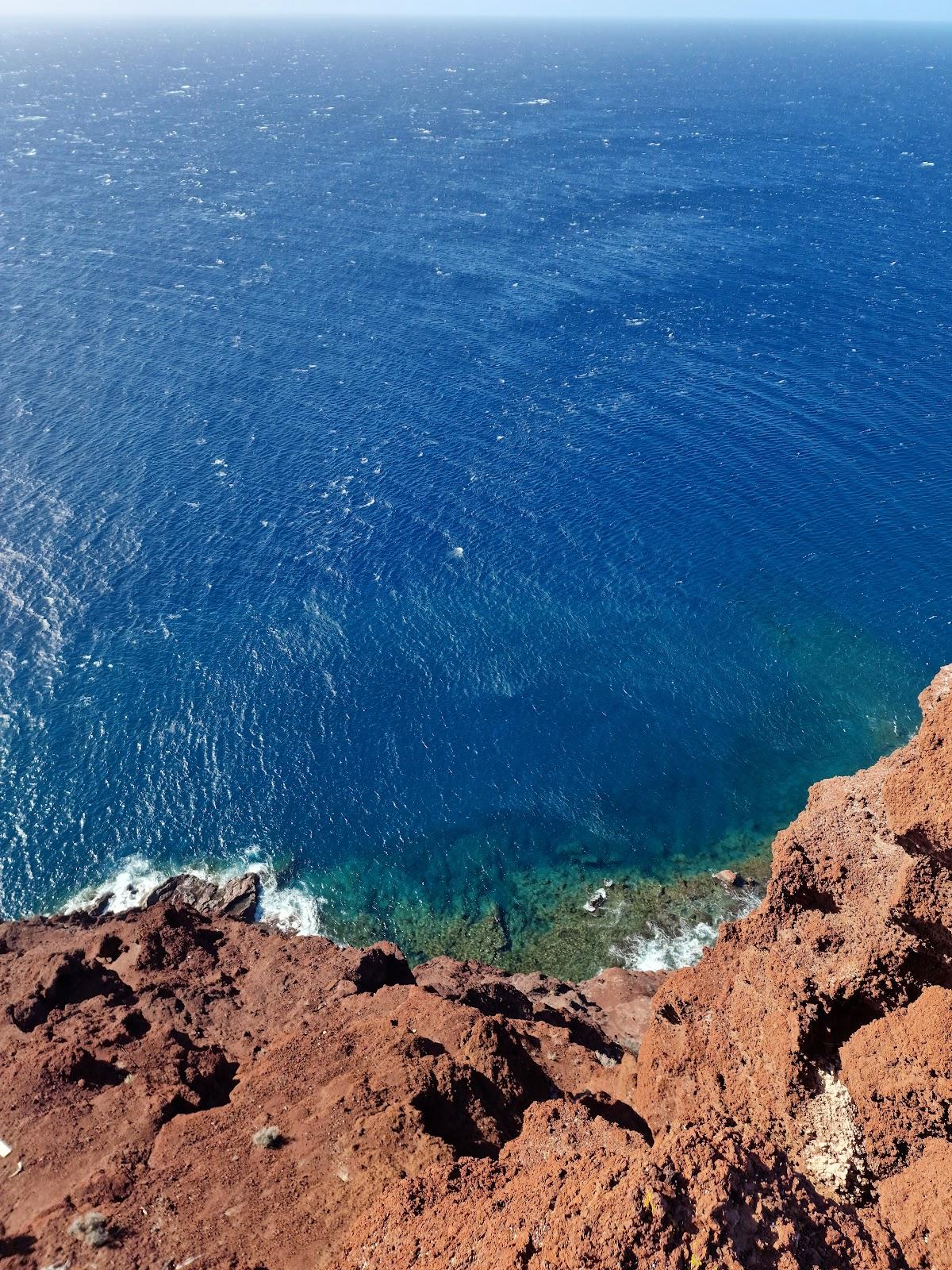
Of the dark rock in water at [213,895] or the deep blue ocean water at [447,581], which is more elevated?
the deep blue ocean water at [447,581]

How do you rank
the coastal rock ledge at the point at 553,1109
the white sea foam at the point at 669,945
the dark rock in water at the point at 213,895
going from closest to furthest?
1. the coastal rock ledge at the point at 553,1109
2. the white sea foam at the point at 669,945
3. the dark rock in water at the point at 213,895

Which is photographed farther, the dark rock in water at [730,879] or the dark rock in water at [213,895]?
the dark rock in water at [730,879]

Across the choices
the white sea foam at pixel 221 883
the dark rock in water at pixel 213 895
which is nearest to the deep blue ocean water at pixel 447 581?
the white sea foam at pixel 221 883

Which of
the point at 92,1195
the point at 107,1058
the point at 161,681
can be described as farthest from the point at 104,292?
the point at 92,1195

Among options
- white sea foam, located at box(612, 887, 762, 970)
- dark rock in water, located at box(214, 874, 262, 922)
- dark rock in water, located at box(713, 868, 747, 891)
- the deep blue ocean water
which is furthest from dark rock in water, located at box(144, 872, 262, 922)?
dark rock in water, located at box(713, 868, 747, 891)

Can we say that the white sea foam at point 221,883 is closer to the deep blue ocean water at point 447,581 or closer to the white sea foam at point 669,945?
the deep blue ocean water at point 447,581

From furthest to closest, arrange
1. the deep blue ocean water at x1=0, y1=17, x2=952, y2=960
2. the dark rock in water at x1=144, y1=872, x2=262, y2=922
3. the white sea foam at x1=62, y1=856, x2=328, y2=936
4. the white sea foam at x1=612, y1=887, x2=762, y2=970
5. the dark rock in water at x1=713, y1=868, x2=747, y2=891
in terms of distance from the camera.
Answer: the deep blue ocean water at x1=0, y1=17, x2=952, y2=960 < the dark rock in water at x1=713, y1=868, x2=747, y2=891 < the white sea foam at x1=62, y1=856, x2=328, y2=936 < the dark rock in water at x1=144, y1=872, x2=262, y2=922 < the white sea foam at x1=612, y1=887, x2=762, y2=970

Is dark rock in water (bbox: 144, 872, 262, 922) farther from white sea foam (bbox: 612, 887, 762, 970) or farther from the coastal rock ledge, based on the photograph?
white sea foam (bbox: 612, 887, 762, 970)

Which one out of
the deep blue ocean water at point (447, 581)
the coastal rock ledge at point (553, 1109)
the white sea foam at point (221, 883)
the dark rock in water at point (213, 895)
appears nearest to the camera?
the coastal rock ledge at point (553, 1109)
